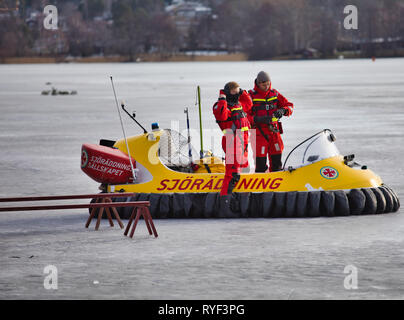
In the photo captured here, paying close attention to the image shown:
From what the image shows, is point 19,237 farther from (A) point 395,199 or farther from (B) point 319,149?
(A) point 395,199

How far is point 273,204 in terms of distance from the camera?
25.9ft

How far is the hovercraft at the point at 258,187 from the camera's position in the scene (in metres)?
7.89

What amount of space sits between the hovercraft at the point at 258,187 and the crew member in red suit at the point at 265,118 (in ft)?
1.50

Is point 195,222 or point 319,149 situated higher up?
point 319,149

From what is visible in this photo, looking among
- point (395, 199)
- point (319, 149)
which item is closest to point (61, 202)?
point (319, 149)

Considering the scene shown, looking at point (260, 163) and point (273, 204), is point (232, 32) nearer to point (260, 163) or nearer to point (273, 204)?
point (260, 163)

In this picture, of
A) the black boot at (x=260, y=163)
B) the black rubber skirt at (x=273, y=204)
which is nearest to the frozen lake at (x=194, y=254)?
the black rubber skirt at (x=273, y=204)

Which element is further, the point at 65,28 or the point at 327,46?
the point at 65,28

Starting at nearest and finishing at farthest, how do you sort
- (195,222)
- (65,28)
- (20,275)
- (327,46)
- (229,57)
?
(20,275)
(195,222)
(327,46)
(229,57)
(65,28)

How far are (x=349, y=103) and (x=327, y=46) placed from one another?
115m

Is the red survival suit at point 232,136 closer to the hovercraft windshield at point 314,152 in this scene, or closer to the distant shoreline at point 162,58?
the hovercraft windshield at point 314,152

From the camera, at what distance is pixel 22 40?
139 m

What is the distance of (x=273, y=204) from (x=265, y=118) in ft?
3.44

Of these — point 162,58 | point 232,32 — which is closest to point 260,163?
point 162,58
